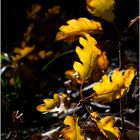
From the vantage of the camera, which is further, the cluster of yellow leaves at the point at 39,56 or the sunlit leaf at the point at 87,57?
the cluster of yellow leaves at the point at 39,56

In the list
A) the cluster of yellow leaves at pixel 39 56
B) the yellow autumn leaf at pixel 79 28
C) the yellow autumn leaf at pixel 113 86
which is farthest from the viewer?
the cluster of yellow leaves at pixel 39 56

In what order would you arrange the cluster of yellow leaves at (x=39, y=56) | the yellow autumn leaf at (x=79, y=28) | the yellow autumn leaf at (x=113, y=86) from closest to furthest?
1. the yellow autumn leaf at (x=113, y=86)
2. the yellow autumn leaf at (x=79, y=28)
3. the cluster of yellow leaves at (x=39, y=56)

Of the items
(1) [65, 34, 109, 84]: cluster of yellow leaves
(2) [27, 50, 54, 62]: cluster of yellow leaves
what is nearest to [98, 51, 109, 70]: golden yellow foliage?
(1) [65, 34, 109, 84]: cluster of yellow leaves

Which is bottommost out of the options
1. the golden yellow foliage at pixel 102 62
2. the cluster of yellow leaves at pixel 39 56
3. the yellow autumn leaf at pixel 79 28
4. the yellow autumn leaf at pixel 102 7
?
the golden yellow foliage at pixel 102 62

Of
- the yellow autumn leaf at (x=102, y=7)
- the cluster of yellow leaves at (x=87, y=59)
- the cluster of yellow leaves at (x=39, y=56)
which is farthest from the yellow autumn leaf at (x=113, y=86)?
the cluster of yellow leaves at (x=39, y=56)

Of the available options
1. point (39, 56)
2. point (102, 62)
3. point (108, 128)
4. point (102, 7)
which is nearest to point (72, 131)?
point (108, 128)

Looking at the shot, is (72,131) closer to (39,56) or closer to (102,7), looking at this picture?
(102,7)

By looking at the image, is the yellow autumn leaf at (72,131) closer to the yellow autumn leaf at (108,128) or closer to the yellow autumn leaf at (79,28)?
the yellow autumn leaf at (108,128)
